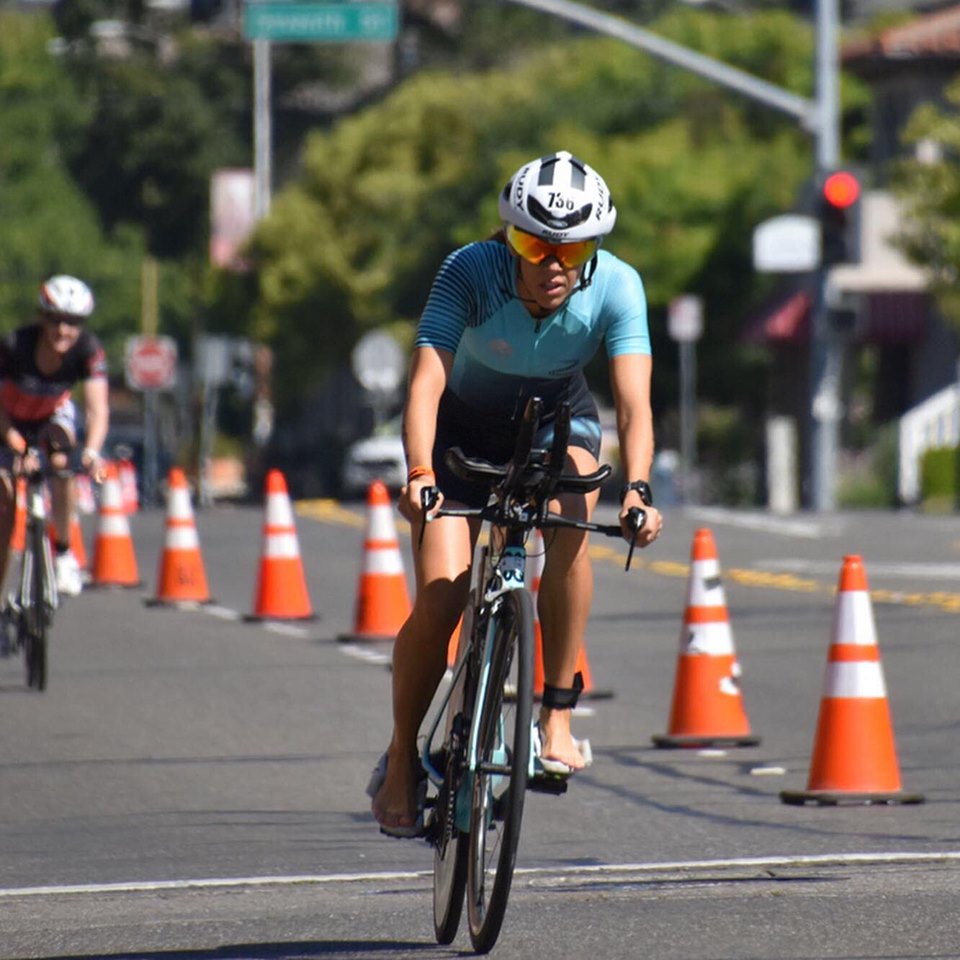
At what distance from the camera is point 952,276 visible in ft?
110

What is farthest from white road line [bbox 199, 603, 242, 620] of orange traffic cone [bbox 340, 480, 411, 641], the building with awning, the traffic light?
the building with awning

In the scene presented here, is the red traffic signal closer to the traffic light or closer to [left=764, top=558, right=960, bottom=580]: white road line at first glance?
the traffic light

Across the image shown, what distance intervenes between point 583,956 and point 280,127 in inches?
3088

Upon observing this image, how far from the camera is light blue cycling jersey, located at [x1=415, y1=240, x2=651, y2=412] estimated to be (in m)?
6.85

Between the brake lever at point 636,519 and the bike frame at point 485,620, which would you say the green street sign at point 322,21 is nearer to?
the bike frame at point 485,620

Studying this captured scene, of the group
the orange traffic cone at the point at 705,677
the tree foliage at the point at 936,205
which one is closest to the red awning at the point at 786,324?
the tree foliage at the point at 936,205

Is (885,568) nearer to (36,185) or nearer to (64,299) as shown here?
(64,299)

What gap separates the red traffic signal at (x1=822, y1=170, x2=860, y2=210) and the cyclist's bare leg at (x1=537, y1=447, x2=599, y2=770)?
67.8 ft

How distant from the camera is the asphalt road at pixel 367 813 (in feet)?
22.1

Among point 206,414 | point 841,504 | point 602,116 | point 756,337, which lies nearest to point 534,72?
point 602,116

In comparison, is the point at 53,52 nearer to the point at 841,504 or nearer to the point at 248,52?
the point at 248,52

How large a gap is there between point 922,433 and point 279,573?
21.4 m

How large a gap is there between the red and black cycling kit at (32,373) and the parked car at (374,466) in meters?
26.8

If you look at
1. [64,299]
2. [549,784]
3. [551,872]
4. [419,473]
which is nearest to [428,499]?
[419,473]
